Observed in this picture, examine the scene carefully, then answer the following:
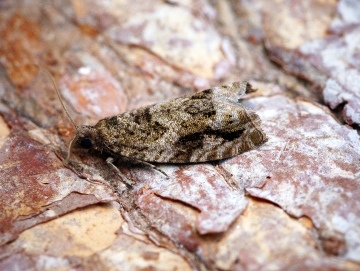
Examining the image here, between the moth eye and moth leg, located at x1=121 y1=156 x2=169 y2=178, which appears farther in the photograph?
the moth eye

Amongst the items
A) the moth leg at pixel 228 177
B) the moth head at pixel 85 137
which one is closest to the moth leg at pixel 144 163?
the moth head at pixel 85 137

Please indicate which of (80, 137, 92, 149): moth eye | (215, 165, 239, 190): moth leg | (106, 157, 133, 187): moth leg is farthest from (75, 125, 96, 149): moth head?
(215, 165, 239, 190): moth leg

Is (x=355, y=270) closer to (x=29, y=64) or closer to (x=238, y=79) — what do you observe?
(x=238, y=79)

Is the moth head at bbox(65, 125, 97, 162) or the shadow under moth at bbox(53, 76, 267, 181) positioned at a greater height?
the shadow under moth at bbox(53, 76, 267, 181)

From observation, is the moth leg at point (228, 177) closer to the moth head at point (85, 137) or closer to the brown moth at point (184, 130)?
the brown moth at point (184, 130)

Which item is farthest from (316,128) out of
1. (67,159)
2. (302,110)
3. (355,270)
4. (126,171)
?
(67,159)

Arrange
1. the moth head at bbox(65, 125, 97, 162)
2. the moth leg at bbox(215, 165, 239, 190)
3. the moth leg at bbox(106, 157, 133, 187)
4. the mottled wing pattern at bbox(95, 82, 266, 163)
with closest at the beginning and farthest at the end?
the moth leg at bbox(215, 165, 239, 190), the moth leg at bbox(106, 157, 133, 187), the mottled wing pattern at bbox(95, 82, 266, 163), the moth head at bbox(65, 125, 97, 162)

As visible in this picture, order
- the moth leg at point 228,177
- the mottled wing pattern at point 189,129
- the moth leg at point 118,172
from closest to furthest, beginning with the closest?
the moth leg at point 228,177
the moth leg at point 118,172
the mottled wing pattern at point 189,129

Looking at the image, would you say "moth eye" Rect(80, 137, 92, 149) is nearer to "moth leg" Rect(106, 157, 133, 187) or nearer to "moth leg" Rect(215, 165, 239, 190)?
"moth leg" Rect(106, 157, 133, 187)
